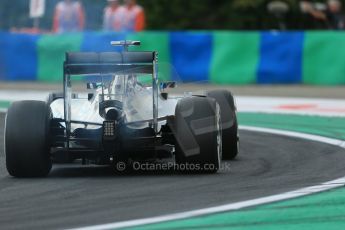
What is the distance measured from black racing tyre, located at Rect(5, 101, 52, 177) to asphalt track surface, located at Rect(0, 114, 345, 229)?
141 mm

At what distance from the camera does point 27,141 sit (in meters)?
9.01

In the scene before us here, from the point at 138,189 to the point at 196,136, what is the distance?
99cm

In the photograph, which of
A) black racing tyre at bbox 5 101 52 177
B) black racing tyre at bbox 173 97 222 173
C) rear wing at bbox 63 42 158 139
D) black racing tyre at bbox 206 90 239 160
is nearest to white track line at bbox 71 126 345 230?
black racing tyre at bbox 173 97 222 173

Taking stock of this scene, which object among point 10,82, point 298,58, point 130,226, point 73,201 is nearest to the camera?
point 130,226

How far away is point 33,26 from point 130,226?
21331mm

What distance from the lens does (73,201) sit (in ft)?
25.5

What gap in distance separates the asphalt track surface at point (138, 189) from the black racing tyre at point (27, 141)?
0.46ft

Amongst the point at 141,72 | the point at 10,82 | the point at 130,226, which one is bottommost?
the point at 10,82

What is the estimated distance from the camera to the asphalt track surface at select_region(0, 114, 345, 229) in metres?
7.15

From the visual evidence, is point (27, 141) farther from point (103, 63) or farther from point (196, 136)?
point (196, 136)

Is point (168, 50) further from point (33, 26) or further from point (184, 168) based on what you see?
point (184, 168)

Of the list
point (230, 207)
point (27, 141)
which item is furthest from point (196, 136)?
point (230, 207)

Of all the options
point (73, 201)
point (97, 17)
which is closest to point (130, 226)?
point (73, 201)

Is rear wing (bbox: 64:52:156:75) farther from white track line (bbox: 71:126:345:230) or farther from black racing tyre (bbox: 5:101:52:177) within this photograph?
white track line (bbox: 71:126:345:230)
